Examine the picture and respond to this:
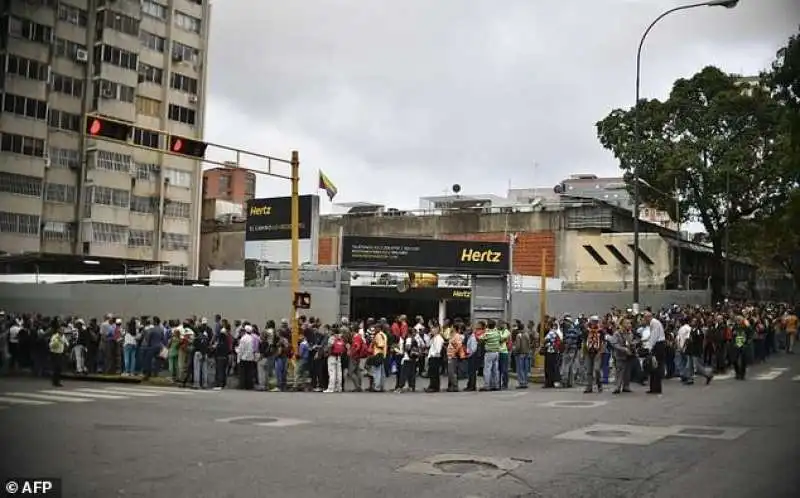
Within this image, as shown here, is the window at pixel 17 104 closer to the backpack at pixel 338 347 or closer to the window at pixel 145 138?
the window at pixel 145 138

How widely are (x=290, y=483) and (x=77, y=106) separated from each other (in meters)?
33.2

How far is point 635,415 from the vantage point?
44.4 feet

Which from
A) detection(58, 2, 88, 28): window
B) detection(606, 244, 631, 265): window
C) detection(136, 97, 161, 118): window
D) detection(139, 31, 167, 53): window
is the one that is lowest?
detection(58, 2, 88, 28): window

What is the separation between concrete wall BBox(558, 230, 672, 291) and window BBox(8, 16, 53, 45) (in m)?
43.2

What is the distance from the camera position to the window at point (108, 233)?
53.7 metres

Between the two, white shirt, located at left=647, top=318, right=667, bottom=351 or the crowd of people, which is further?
the crowd of people

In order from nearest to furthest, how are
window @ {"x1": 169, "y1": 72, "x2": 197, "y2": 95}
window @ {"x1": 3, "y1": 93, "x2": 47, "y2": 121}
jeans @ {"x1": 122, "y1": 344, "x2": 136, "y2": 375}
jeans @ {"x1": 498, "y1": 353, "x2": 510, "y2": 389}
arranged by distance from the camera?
window @ {"x1": 3, "y1": 93, "x2": 47, "y2": 121} → jeans @ {"x1": 498, "y1": 353, "x2": 510, "y2": 389} → jeans @ {"x1": 122, "y1": 344, "x2": 136, "y2": 375} → window @ {"x1": 169, "y1": 72, "x2": 197, "y2": 95}

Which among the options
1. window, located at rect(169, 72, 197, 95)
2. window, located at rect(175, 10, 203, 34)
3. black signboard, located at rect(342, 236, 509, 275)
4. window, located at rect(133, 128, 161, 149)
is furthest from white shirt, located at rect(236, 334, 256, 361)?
window, located at rect(169, 72, 197, 95)

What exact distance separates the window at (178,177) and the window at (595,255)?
31518 millimetres

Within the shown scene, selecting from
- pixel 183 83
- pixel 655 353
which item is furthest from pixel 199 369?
pixel 183 83

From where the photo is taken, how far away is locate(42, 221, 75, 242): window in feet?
154

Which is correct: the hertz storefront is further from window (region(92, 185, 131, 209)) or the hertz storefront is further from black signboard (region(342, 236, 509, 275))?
window (region(92, 185, 131, 209))

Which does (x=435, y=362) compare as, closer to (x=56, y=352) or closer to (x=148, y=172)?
(x=56, y=352)

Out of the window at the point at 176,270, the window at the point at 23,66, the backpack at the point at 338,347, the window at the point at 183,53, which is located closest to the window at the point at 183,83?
the window at the point at 183,53
